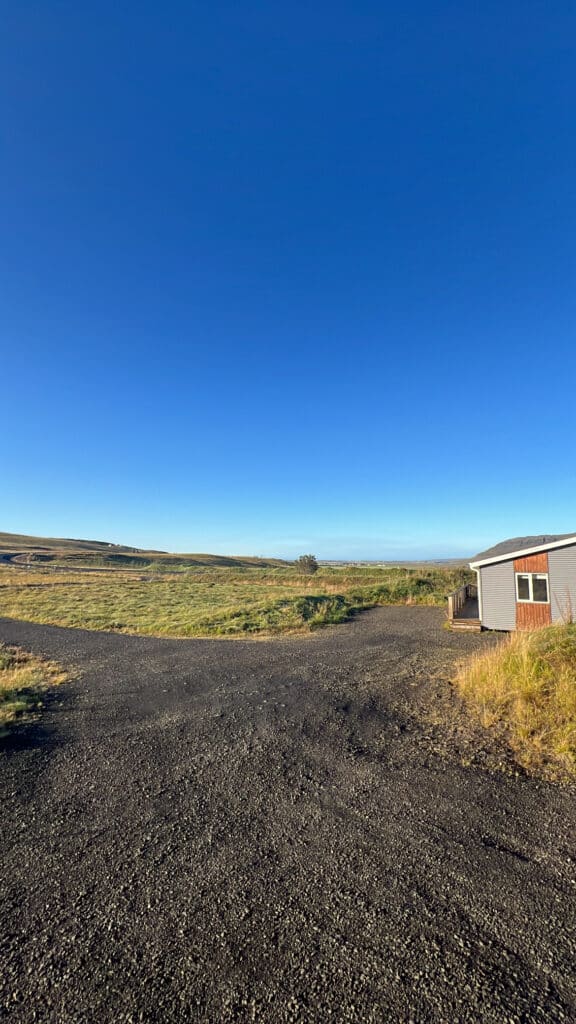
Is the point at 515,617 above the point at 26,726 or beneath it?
above

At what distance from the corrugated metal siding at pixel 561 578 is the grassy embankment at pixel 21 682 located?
16.9 m

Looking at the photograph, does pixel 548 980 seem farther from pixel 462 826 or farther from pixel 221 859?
pixel 221 859

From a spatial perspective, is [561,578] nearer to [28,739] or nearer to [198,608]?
[28,739]

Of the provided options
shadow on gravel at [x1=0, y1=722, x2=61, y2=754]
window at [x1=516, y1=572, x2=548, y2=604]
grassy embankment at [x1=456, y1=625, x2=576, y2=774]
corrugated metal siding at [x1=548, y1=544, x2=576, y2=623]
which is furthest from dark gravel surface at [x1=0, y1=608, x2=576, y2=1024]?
window at [x1=516, y1=572, x2=548, y2=604]

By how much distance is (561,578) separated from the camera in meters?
16.5

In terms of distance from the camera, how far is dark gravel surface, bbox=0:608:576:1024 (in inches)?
99.7

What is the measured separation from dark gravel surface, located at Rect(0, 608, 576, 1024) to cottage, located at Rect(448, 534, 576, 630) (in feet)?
38.8

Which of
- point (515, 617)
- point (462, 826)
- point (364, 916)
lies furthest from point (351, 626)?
point (364, 916)

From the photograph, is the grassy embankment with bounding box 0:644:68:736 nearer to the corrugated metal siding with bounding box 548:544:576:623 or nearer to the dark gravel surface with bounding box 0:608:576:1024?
the dark gravel surface with bounding box 0:608:576:1024

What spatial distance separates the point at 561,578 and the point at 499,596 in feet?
8.03

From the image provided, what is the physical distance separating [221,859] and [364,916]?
135 centimetres

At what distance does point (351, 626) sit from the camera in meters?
19.0

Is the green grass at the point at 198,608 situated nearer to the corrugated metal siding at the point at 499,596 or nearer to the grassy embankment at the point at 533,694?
the corrugated metal siding at the point at 499,596

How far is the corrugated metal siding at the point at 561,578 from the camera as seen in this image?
16.2 meters
